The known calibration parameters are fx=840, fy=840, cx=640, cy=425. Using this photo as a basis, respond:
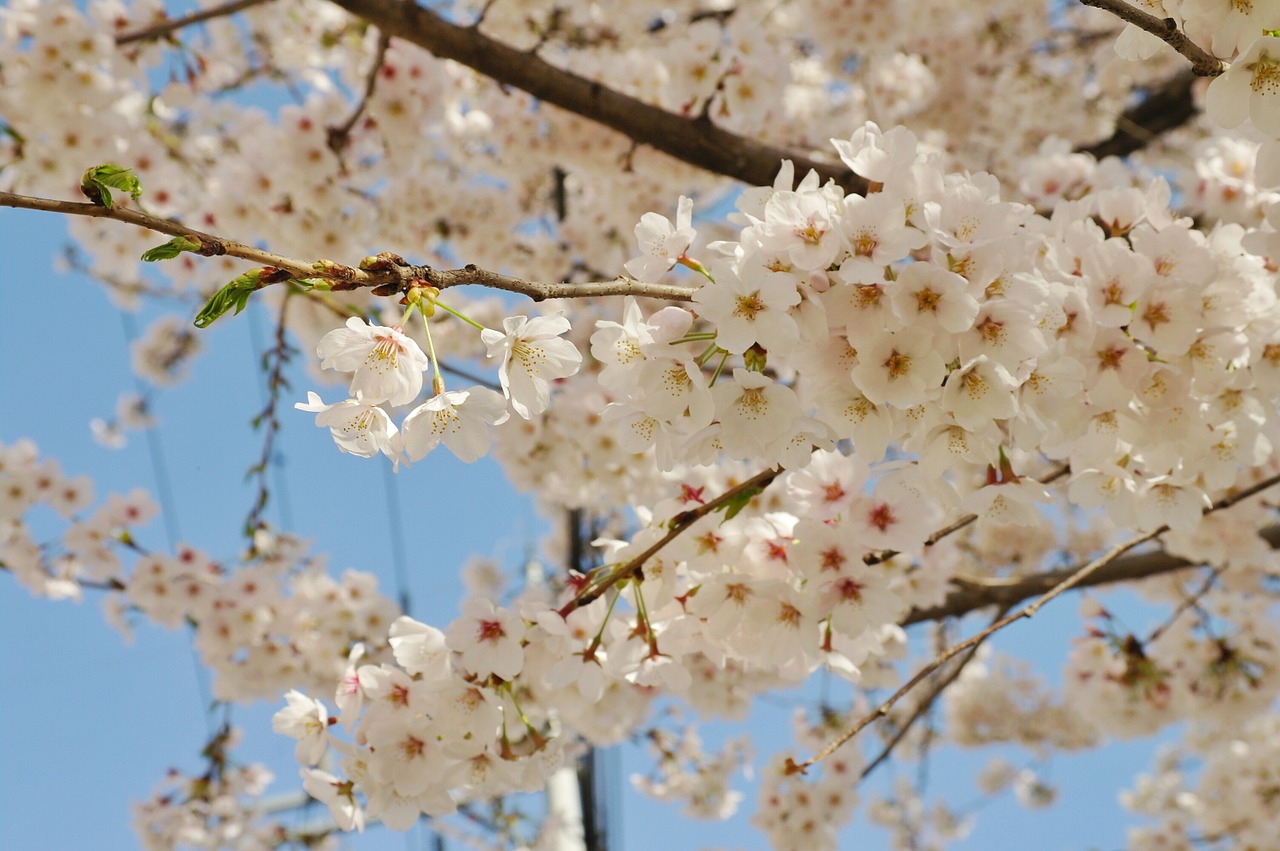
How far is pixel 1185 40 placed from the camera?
0.94 metres

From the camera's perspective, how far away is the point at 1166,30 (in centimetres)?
91

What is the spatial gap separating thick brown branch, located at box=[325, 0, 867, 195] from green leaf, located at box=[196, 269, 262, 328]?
171cm

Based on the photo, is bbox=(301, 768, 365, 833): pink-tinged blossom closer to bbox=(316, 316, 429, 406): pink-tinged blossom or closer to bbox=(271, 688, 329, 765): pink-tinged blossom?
bbox=(271, 688, 329, 765): pink-tinged blossom

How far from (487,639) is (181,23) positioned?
7.89ft

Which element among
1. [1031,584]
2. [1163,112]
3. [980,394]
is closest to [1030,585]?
[1031,584]

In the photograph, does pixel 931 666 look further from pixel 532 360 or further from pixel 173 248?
pixel 173 248

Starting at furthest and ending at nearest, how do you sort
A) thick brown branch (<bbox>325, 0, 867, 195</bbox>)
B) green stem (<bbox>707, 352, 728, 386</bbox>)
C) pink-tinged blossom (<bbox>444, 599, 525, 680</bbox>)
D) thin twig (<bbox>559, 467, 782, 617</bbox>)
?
thick brown branch (<bbox>325, 0, 867, 195</bbox>), pink-tinged blossom (<bbox>444, 599, 525, 680</bbox>), thin twig (<bbox>559, 467, 782, 617</bbox>), green stem (<bbox>707, 352, 728, 386</bbox>)

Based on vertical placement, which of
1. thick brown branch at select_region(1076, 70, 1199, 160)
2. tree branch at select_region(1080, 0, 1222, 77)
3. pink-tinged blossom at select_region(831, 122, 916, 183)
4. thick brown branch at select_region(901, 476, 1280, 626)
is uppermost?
thick brown branch at select_region(1076, 70, 1199, 160)

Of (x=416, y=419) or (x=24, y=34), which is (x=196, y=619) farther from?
(x=416, y=419)

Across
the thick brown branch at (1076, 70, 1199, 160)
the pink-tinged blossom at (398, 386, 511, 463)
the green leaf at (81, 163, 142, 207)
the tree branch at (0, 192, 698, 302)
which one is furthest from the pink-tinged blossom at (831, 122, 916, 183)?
the thick brown branch at (1076, 70, 1199, 160)

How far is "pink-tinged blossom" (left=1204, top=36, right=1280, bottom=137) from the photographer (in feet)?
3.31

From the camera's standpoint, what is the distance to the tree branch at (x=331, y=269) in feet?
2.57

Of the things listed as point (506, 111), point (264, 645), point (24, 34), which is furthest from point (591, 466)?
point (24, 34)

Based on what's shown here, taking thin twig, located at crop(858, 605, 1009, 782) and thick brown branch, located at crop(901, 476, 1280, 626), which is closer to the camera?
thin twig, located at crop(858, 605, 1009, 782)
